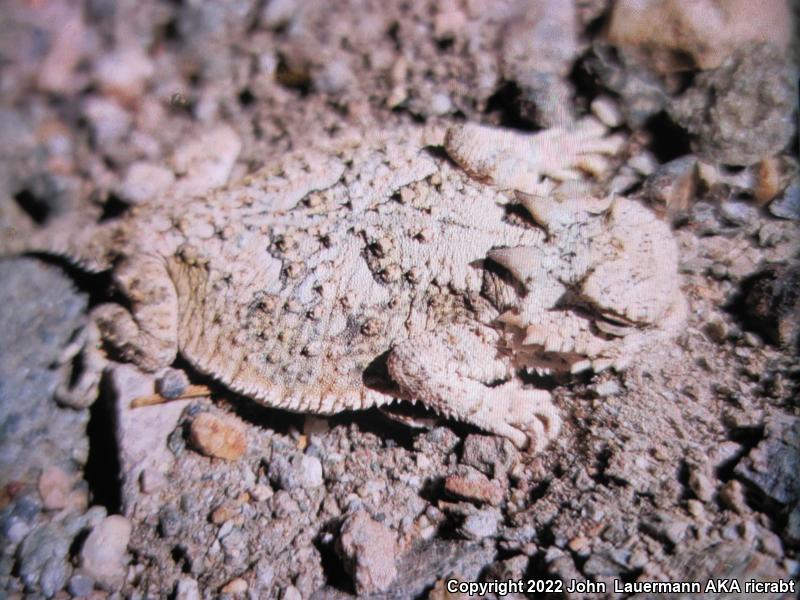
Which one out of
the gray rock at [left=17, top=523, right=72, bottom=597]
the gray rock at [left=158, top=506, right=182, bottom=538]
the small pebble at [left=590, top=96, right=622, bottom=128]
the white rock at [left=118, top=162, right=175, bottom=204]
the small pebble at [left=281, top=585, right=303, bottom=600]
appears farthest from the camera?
the white rock at [left=118, top=162, right=175, bottom=204]

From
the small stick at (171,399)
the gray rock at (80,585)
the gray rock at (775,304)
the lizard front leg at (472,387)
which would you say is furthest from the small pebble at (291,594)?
the gray rock at (775,304)

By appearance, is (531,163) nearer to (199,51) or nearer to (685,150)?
(685,150)

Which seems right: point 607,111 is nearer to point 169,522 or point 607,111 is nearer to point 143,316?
point 143,316

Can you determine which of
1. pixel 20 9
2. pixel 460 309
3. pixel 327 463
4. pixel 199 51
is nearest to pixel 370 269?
pixel 460 309

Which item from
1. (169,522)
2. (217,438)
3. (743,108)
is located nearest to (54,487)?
(169,522)

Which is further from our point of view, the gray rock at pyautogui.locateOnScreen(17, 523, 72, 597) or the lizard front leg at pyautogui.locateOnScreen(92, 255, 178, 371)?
the lizard front leg at pyautogui.locateOnScreen(92, 255, 178, 371)

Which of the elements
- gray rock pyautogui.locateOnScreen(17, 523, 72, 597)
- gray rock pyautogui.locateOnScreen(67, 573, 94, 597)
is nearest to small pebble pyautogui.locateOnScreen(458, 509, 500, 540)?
gray rock pyautogui.locateOnScreen(67, 573, 94, 597)

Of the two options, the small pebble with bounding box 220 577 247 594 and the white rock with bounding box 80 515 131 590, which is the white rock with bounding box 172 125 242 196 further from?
the small pebble with bounding box 220 577 247 594
